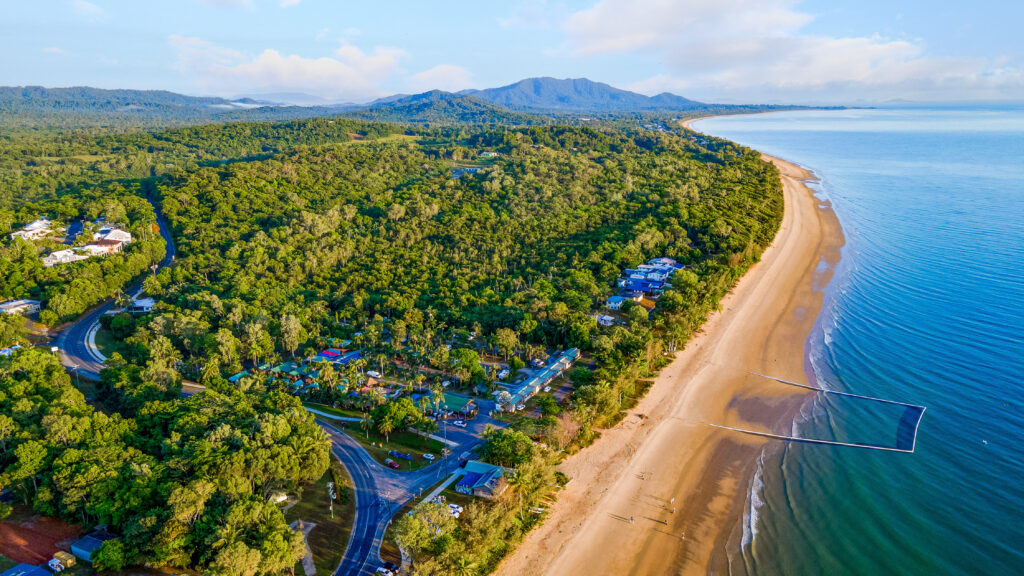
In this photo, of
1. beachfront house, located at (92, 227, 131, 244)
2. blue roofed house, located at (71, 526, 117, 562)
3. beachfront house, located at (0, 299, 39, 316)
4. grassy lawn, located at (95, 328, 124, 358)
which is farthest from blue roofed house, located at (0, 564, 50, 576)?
beachfront house, located at (92, 227, 131, 244)

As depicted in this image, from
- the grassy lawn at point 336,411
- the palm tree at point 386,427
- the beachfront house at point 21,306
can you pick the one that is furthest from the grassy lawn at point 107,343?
the palm tree at point 386,427

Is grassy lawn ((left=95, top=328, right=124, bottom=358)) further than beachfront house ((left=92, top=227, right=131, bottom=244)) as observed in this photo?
No

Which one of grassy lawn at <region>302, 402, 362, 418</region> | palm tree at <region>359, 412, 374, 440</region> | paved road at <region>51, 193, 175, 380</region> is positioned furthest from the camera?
paved road at <region>51, 193, 175, 380</region>

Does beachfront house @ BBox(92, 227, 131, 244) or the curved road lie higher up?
beachfront house @ BBox(92, 227, 131, 244)

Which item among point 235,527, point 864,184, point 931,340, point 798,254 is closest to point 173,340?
point 235,527

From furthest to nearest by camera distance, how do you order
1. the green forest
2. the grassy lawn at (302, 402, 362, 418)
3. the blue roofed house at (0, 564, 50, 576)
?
the grassy lawn at (302, 402, 362, 418), the green forest, the blue roofed house at (0, 564, 50, 576)

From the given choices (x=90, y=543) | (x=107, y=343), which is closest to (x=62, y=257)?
(x=107, y=343)

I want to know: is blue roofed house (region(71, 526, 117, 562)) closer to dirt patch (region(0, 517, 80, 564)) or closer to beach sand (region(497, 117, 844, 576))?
dirt patch (region(0, 517, 80, 564))

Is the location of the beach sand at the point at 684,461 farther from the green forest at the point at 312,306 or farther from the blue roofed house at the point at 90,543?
the blue roofed house at the point at 90,543
